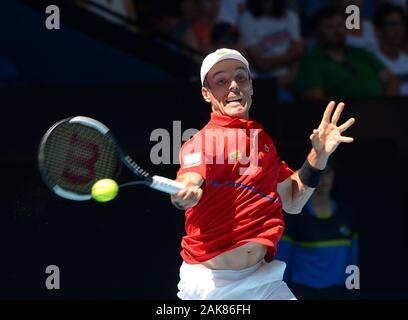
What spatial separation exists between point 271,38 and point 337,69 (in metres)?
0.77

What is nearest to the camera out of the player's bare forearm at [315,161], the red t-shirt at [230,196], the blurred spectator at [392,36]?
the red t-shirt at [230,196]

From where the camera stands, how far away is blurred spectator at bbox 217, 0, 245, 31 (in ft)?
34.3

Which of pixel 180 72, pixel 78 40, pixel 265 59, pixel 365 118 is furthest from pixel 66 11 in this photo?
pixel 365 118

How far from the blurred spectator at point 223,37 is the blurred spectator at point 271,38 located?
0.33 m

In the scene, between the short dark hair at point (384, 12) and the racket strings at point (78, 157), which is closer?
the racket strings at point (78, 157)

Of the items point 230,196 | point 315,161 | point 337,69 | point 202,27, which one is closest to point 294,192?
point 315,161

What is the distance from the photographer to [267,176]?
20.6 ft

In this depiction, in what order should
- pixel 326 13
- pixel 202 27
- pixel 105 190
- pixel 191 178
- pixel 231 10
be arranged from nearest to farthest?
pixel 105 190, pixel 191 178, pixel 326 13, pixel 202 27, pixel 231 10

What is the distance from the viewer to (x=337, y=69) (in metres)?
9.91

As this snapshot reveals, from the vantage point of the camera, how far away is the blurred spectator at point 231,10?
10.4 m

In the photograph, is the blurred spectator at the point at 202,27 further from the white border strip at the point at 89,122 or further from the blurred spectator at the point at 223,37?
the white border strip at the point at 89,122

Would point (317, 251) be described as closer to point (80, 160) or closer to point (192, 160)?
point (192, 160)

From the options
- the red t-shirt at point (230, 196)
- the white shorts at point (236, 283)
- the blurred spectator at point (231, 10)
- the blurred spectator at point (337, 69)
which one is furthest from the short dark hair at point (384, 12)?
the white shorts at point (236, 283)

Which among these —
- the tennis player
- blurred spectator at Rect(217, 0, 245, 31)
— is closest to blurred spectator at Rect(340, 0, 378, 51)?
blurred spectator at Rect(217, 0, 245, 31)
